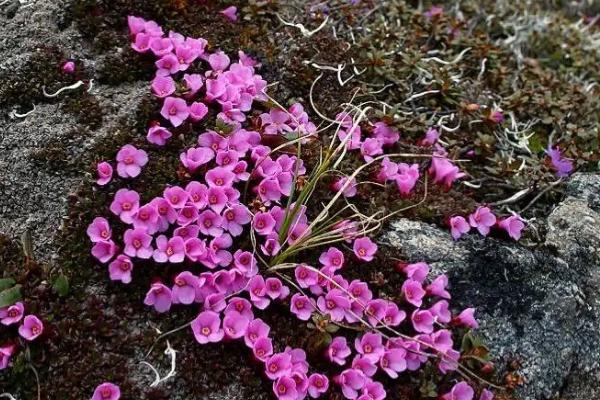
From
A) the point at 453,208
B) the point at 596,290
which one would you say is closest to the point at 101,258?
the point at 453,208

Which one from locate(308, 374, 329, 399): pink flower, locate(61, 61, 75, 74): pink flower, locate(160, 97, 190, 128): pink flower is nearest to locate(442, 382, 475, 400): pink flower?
locate(308, 374, 329, 399): pink flower

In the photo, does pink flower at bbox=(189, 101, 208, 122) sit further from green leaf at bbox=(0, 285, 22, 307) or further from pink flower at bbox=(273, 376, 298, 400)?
pink flower at bbox=(273, 376, 298, 400)

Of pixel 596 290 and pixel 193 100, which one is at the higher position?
pixel 193 100

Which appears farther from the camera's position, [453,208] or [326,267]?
[453,208]

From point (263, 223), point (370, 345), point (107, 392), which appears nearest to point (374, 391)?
point (370, 345)

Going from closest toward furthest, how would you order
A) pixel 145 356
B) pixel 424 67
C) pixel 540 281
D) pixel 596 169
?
1. pixel 145 356
2. pixel 540 281
3. pixel 596 169
4. pixel 424 67

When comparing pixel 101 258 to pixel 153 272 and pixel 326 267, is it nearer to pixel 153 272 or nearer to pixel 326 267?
pixel 153 272

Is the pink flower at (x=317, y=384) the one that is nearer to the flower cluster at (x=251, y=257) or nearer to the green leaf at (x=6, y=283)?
the flower cluster at (x=251, y=257)

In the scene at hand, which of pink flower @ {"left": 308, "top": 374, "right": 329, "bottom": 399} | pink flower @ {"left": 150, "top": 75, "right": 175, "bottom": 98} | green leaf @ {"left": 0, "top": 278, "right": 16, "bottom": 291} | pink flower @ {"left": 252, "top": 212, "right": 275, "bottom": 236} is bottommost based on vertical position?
pink flower @ {"left": 308, "top": 374, "right": 329, "bottom": 399}

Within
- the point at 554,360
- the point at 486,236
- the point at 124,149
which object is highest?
the point at 124,149
